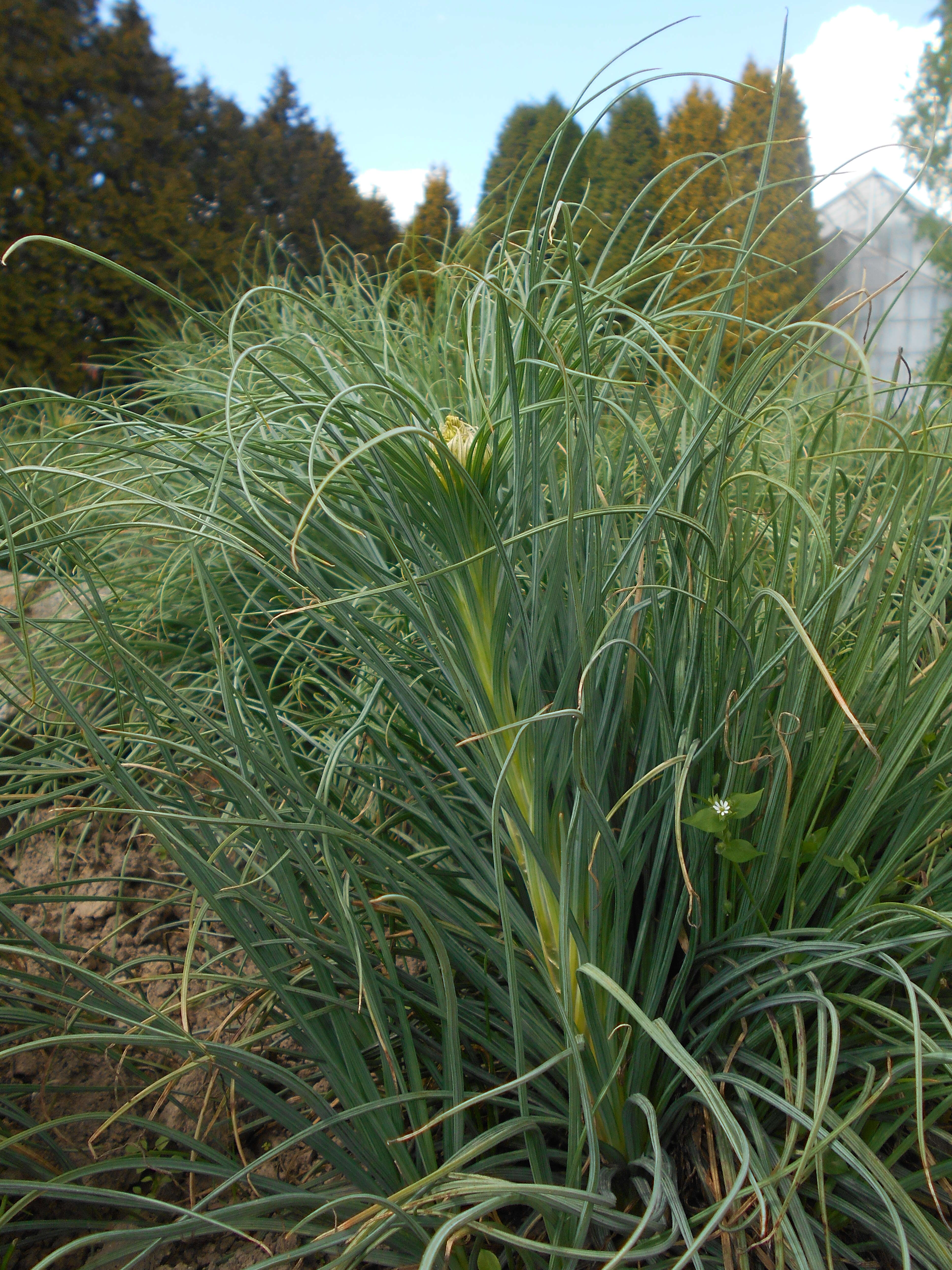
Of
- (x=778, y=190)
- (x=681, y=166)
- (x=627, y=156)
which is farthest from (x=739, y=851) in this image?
(x=627, y=156)

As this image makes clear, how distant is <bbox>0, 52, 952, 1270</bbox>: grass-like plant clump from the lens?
825mm

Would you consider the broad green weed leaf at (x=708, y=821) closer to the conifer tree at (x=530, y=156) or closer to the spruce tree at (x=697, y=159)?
the spruce tree at (x=697, y=159)

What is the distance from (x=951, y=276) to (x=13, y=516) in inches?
507

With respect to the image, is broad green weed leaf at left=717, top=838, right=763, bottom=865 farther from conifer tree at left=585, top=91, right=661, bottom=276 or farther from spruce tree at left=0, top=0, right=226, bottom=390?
conifer tree at left=585, top=91, right=661, bottom=276

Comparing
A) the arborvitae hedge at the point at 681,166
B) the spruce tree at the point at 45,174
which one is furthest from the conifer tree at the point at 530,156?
the spruce tree at the point at 45,174

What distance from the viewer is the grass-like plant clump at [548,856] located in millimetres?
825

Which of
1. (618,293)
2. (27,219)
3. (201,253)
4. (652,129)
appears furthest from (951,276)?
(618,293)

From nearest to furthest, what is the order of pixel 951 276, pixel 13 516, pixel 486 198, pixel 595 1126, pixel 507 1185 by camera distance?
pixel 507 1185, pixel 595 1126, pixel 13 516, pixel 486 198, pixel 951 276

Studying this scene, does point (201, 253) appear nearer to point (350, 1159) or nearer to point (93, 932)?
point (93, 932)

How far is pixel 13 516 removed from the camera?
100cm

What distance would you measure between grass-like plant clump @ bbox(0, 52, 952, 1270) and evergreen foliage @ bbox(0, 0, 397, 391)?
6704 mm

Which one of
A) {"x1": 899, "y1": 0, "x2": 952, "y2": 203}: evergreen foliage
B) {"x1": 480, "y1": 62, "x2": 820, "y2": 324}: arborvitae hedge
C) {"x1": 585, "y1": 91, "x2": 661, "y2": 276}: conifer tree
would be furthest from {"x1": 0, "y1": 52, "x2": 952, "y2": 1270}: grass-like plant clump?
{"x1": 899, "y1": 0, "x2": 952, "y2": 203}: evergreen foliage

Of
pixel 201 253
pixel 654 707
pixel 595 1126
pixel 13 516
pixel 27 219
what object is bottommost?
pixel 595 1126

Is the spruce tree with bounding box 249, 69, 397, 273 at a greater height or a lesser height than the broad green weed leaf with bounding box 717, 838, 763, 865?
greater
